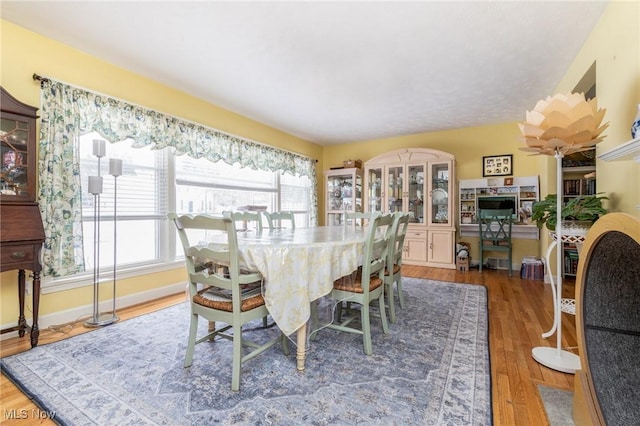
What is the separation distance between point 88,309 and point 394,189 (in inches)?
178

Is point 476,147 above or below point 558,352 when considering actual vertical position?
above

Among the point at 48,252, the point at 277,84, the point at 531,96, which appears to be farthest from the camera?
the point at 531,96

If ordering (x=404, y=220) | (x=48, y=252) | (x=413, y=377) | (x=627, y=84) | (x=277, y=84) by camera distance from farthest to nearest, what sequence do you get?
(x=277, y=84) → (x=404, y=220) → (x=48, y=252) → (x=627, y=84) → (x=413, y=377)

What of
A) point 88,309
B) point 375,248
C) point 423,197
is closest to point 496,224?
point 423,197

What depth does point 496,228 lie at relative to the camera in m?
4.34

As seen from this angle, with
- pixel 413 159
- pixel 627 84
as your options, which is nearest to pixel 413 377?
pixel 627 84

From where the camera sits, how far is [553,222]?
2.02 metres

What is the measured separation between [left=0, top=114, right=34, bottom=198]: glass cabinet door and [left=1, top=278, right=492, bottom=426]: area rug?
1.12m

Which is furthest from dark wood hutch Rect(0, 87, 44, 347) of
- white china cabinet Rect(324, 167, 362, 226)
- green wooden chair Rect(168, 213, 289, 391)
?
white china cabinet Rect(324, 167, 362, 226)

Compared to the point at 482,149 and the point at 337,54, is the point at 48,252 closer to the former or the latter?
the point at 337,54

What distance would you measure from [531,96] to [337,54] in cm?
256

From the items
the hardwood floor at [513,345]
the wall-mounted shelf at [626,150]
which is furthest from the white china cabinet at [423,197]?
the wall-mounted shelf at [626,150]

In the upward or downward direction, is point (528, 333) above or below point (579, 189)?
below

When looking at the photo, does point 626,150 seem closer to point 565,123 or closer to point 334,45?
point 565,123
